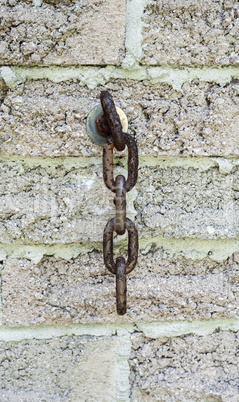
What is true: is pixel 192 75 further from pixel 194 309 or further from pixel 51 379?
pixel 51 379

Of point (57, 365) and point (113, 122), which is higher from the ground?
point (113, 122)

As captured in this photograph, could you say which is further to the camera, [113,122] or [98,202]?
[98,202]

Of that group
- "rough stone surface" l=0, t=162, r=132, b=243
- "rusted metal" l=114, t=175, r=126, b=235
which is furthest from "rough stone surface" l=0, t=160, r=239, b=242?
"rusted metal" l=114, t=175, r=126, b=235

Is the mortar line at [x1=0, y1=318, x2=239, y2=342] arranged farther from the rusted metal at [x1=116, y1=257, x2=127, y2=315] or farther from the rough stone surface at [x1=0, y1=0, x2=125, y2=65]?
the rough stone surface at [x1=0, y1=0, x2=125, y2=65]

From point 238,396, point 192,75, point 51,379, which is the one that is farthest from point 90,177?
point 238,396

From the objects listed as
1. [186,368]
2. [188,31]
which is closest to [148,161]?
[188,31]

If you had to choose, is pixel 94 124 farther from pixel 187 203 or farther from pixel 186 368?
pixel 186 368
